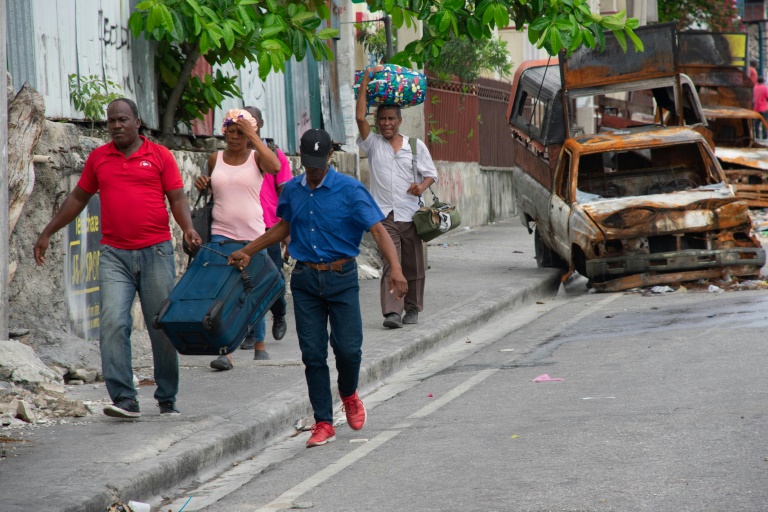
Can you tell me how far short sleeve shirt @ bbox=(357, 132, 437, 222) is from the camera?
1096 cm

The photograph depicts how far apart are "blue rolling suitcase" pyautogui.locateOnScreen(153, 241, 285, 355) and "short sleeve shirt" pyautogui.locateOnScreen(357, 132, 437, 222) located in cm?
357

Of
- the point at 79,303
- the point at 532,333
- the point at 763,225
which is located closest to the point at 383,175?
the point at 532,333

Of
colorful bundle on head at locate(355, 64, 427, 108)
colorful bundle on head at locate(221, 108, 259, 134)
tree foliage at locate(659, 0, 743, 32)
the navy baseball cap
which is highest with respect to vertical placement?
tree foliage at locate(659, 0, 743, 32)

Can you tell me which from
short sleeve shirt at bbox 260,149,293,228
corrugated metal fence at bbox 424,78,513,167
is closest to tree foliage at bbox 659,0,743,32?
corrugated metal fence at bbox 424,78,513,167

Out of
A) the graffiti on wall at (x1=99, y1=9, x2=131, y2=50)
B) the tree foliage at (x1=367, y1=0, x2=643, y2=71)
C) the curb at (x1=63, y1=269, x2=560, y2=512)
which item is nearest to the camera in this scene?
the curb at (x1=63, y1=269, x2=560, y2=512)

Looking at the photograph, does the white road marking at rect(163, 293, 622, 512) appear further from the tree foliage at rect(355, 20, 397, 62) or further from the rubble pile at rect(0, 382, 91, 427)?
the tree foliage at rect(355, 20, 397, 62)

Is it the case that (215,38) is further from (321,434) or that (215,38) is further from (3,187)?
(321,434)

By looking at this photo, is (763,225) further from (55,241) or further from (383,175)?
(55,241)

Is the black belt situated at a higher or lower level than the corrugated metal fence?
lower

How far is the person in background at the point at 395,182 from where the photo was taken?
10.9 m

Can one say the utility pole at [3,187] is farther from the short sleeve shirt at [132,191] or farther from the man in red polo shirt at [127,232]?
the short sleeve shirt at [132,191]

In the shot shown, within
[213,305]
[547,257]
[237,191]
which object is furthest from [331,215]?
[547,257]

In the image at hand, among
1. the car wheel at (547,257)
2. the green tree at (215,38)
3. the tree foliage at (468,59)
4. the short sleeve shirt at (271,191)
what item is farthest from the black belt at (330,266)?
the tree foliage at (468,59)

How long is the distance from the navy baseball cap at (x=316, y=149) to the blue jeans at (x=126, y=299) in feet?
3.42
